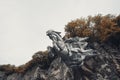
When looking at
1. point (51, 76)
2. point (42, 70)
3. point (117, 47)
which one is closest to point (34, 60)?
point (42, 70)

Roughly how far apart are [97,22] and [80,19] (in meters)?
4.40

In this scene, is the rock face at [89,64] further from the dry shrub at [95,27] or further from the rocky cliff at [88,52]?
the dry shrub at [95,27]

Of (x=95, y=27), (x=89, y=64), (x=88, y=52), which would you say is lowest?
(x=89, y=64)

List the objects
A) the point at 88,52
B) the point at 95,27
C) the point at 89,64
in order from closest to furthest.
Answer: the point at 89,64 < the point at 88,52 < the point at 95,27

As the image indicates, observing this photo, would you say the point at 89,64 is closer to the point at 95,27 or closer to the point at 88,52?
the point at 88,52

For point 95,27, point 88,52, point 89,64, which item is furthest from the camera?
point 95,27

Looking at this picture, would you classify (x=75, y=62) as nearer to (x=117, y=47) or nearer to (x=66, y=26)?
(x=117, y=47)

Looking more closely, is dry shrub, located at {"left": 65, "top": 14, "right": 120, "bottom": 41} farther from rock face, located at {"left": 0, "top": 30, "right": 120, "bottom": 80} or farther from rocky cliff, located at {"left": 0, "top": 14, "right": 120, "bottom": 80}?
rock face, located at {"left": 0, "top": 30, "right": 120, "bottom": 80}

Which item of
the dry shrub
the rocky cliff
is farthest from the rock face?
the dry shrub

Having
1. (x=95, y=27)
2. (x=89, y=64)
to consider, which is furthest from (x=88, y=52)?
(x=95, y=27)

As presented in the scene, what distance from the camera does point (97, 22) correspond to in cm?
5719

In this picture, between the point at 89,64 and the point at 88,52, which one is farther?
the point at 88,52

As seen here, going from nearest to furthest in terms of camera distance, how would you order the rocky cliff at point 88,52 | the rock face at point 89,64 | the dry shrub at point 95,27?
the rock face at point 89,64
the rocky cliff at point 88,52
the dry shrub at point 95,27

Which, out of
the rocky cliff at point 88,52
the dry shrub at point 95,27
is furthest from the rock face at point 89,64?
the dry shrub at point 95,27
